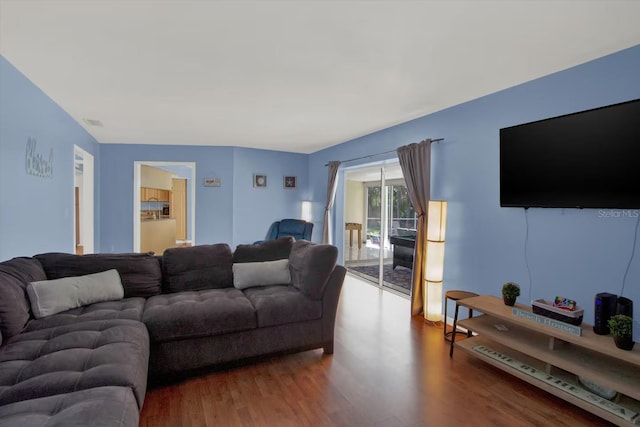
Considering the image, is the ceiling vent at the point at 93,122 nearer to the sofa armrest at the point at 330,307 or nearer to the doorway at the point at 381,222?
the doorway at the point at 381,222

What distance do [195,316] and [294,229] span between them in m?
3.33

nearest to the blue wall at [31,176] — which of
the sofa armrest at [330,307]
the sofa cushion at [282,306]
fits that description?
the sofa cushion at [282,306]

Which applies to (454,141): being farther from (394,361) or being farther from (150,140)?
(150,140)

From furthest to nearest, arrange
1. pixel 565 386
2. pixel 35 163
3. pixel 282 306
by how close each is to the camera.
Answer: pixel 35 163
pixel 282 306
pixel 565 386

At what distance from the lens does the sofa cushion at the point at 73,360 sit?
1.38 m

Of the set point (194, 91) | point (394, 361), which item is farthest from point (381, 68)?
point (394, 361)

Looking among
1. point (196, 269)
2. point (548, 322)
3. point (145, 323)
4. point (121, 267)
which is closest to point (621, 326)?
point (548, 322)

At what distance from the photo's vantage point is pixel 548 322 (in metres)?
2.20

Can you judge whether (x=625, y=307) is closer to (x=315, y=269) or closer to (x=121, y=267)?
(x=315, y=269)

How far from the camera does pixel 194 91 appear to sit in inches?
124

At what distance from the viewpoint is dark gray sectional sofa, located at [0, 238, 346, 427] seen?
134 cm

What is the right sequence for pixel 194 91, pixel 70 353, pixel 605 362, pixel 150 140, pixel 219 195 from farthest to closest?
pixel 219 195
pixel 150 140
pixel 194 91
pixel 605 362
pixel 70 353

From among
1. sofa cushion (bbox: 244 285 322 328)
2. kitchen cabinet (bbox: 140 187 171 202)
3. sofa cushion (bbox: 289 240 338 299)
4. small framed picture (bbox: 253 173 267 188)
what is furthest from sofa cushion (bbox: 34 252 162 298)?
kitchen cabinet (bbox: 140 187 171 202)

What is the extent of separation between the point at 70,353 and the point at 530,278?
338cm
